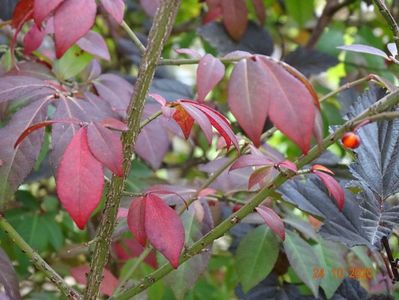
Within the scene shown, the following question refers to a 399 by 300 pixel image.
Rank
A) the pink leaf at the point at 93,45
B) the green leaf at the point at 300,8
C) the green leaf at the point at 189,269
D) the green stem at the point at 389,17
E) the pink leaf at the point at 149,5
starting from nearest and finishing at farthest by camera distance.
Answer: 1. the green stem at the point at 389,17
2. the green leaf at the point at 189,269
3. the pink leaf at the point at 93,45
4. the pink leaf at the point at 149,5
5. the green leaf at the point at 300,8

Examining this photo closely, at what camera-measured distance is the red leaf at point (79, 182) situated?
1.93ft

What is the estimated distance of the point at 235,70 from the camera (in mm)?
583

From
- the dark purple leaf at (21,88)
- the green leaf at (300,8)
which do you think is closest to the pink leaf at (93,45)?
the dark purple leaf at (21,88)

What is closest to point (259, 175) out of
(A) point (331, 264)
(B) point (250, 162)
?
(B) point (250, 162)

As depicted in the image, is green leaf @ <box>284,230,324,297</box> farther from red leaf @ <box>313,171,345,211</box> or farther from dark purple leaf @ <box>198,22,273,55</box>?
dark purple leaf @ <box>198,22,273,55</box>

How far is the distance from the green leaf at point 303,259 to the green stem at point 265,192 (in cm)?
24

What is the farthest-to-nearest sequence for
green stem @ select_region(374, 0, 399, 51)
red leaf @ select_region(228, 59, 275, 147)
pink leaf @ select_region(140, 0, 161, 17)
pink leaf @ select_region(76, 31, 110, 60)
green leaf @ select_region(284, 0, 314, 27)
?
green leaf @ select_region(284, 0, 314, 27) → pink leaf @ select_region(140, 0, 161, 17) → pink leaf @ select_region(76, 31, 110, 60) → green stem @ select_region(374, 0, 399, 51) → red leaf @ select_region(228, 59, 275, 147)

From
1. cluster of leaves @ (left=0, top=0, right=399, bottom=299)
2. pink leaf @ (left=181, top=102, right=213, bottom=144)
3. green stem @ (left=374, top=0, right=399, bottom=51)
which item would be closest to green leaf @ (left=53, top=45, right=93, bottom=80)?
cluster of leaves @ (left=0, top=0, right=399, bottom=299)

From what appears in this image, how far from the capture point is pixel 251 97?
0.55m

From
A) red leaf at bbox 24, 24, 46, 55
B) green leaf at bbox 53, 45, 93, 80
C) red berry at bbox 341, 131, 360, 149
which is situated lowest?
green leaf at bbox 53, 45, 93, 80

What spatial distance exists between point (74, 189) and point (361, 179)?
0.35 metres

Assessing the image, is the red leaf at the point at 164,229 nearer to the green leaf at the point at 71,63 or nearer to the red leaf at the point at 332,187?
the red leaf at the point at 332,187

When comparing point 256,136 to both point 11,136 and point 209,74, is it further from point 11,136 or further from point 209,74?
point 11,136

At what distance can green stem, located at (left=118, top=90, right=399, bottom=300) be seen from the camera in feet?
1.97
